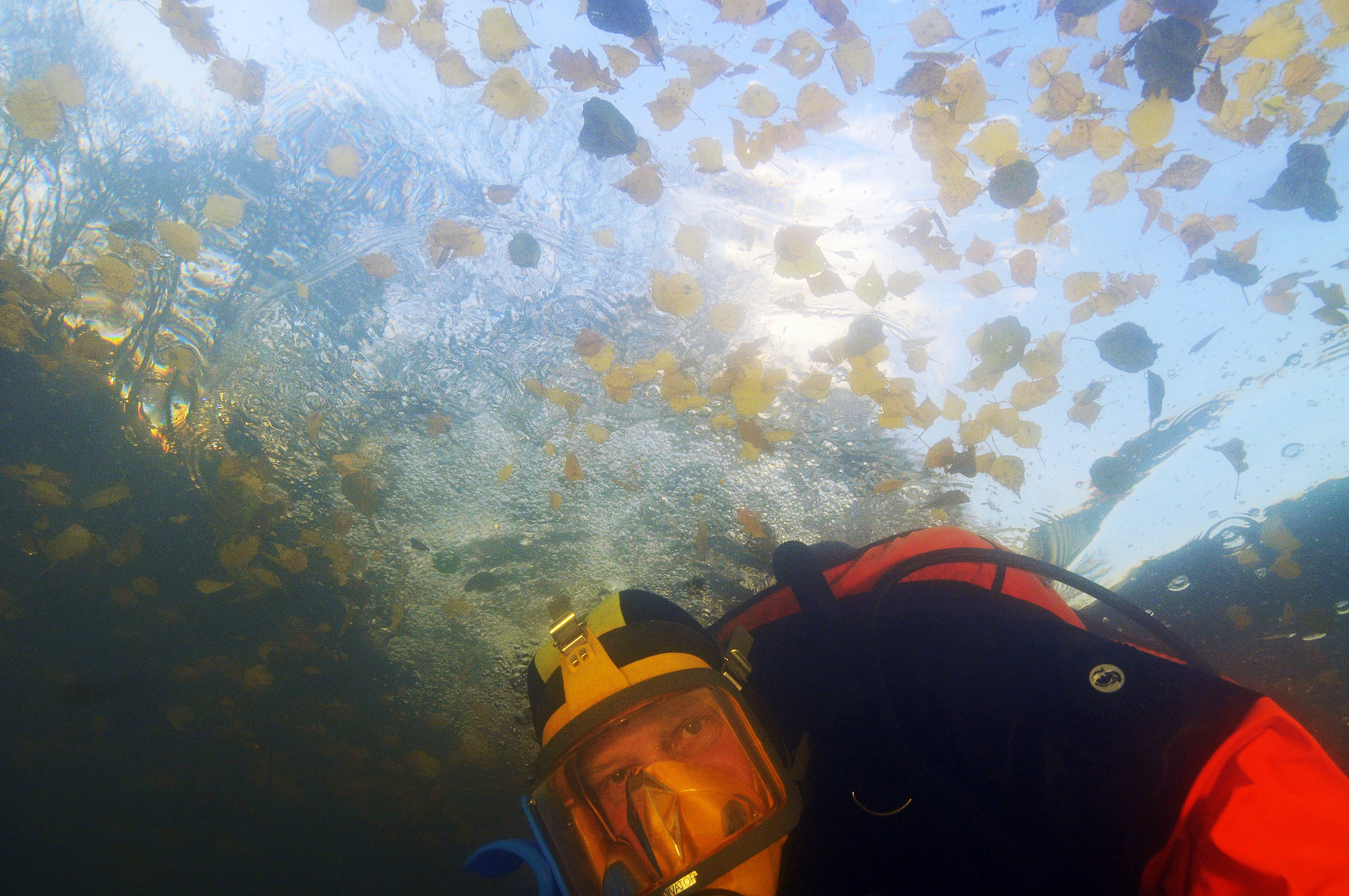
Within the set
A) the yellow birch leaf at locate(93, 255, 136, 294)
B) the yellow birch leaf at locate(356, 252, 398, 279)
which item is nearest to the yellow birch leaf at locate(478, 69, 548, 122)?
the yellow birch leaf at locate(356, 252, 398, 279)

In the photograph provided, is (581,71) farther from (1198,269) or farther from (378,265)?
(1198,269)

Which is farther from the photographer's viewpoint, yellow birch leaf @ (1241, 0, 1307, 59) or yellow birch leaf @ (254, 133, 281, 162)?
yellow birch leaf @ (254, 133, 281, 162)

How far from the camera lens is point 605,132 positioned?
A: 115 inches

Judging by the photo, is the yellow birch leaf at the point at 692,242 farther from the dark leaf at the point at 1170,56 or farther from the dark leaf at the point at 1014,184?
the dark leaf at the point at 1170,56

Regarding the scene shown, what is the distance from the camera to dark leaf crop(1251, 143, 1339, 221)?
2691 mm

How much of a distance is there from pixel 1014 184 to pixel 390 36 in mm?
4049

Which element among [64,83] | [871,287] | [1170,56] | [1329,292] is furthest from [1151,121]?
[64,83]

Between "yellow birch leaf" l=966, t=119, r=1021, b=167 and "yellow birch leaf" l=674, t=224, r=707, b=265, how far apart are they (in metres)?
1.73

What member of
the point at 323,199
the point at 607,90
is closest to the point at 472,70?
the point at 607,90

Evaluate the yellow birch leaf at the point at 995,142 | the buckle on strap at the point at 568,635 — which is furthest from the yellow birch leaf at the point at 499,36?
the buckle on strap at the point at 568,635

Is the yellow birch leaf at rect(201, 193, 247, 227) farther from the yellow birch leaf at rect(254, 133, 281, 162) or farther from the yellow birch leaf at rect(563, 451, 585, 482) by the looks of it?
the yellow birch leaf at rect(563, 451, 585, 482)

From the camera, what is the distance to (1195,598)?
6.23 metres

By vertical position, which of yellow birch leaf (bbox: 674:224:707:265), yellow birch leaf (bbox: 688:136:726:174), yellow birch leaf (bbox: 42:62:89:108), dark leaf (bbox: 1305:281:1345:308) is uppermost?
yellow birch leaf (bbox: 42:62:89:108)

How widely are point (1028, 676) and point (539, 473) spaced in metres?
3.95
